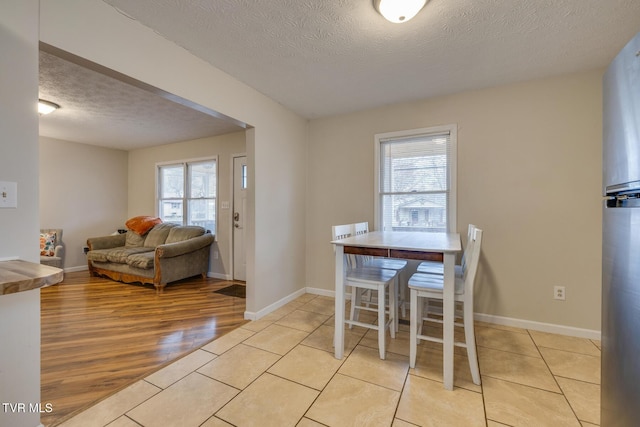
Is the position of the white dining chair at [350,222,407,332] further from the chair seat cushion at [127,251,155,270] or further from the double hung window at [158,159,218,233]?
the chair seat cushion at [127,251,155,270]

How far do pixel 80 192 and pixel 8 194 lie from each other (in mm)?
4734

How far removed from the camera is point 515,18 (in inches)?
65.3

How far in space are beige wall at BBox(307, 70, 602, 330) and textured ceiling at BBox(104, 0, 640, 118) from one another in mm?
228

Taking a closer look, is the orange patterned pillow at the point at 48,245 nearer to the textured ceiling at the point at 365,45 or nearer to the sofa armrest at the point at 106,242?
the sofa armrest at the point at 106,242

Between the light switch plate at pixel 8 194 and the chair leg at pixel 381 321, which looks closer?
the light switch plate at pixel 8 194

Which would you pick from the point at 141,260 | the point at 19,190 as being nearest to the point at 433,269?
the point at 19,190

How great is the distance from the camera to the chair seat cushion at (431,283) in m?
1.78

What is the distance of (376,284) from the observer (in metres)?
1.96

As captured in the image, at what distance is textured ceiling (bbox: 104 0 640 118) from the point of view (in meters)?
1.59

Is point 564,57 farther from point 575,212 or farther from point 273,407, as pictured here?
point 273,407

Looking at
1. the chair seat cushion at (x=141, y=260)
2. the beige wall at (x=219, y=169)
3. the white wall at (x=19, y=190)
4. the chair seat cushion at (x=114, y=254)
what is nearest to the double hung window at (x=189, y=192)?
the beige wall at (x=219, y=169)

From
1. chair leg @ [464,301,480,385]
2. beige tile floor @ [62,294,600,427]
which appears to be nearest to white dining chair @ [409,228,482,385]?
chair leg @ [464,301,480,385]

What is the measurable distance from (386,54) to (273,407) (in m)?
2.52

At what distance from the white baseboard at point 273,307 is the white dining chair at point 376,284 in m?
0.98
